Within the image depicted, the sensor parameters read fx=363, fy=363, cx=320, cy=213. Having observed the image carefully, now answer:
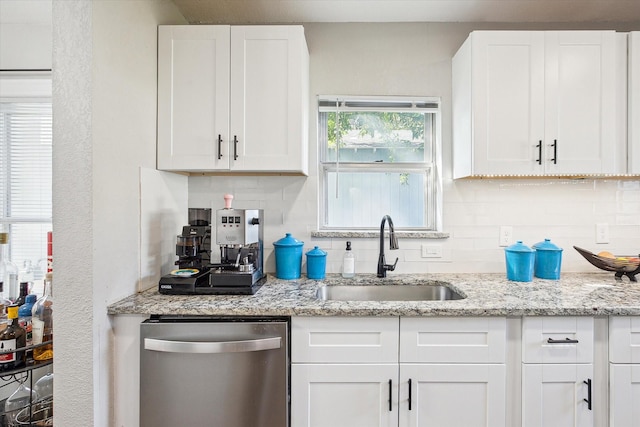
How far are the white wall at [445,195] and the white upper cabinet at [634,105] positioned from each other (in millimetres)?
348

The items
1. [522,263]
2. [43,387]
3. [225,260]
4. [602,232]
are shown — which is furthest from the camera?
[602,232]

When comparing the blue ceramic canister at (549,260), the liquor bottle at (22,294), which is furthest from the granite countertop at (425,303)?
the liquor bottle at (22,294)

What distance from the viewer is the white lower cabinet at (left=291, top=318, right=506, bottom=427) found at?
4.86 ft

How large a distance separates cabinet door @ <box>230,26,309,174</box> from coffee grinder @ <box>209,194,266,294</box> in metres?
0.34

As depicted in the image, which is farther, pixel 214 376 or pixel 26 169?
pixel 26 169

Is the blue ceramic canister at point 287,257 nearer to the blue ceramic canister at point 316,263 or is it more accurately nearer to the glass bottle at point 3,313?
the blue ceramic canister at point 316,263

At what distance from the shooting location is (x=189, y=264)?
6.03ft

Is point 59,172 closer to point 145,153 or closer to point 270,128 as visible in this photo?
point 145,153

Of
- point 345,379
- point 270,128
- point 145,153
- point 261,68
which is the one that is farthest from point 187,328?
point 261,68

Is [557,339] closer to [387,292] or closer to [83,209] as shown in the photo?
[387,292]

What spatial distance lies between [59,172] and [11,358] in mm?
768

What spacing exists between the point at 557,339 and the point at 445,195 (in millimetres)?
989

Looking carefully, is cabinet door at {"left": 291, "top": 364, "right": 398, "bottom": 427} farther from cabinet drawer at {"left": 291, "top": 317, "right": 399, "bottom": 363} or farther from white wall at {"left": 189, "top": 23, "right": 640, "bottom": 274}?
white wall at {"left": 189, "top": 23, "right": 640, "bottom": 274}

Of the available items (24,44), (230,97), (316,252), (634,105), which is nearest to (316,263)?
(316,252)
